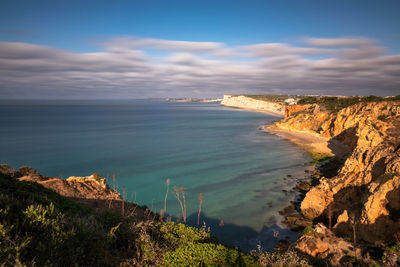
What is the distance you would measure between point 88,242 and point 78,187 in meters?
11.0

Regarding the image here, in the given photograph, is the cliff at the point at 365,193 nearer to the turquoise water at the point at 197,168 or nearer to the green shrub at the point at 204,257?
the turquoise water at the point at 197,168

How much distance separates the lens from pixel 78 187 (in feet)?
51.2

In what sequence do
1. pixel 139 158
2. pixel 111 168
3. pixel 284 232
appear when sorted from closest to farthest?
1. pixel 284 232
2. pixel 111 168
3. pixel 139 158

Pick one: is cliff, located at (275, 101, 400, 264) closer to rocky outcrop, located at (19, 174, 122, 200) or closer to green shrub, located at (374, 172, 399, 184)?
green shrub, located at (374, 172, 399, 184)

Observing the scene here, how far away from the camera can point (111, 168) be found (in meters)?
32.4

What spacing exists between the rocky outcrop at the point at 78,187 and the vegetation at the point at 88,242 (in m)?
6.21

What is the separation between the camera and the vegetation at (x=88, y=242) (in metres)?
4.91

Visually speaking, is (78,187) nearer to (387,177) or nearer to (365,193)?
(387,177)

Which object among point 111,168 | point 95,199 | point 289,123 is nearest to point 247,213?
point 95,199

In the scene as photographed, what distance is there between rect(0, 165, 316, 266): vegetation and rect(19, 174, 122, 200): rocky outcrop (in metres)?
6.21

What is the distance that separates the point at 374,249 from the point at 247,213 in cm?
1134

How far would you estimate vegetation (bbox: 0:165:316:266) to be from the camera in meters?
4.91

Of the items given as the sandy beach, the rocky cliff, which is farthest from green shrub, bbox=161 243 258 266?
the sandy beach

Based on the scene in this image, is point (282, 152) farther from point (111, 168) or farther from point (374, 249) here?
point (374, 249)
